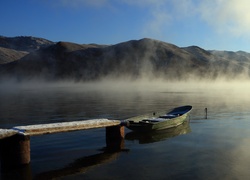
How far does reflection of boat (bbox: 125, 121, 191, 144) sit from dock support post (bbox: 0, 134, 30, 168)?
968 cm

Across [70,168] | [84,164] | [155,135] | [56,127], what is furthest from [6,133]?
[155,135]

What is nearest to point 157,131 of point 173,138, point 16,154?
point 173,138

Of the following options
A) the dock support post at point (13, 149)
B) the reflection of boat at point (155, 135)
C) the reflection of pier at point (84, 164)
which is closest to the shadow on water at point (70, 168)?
the reflection of pier at point (84, 164)

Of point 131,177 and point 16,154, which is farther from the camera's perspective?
point 16,154

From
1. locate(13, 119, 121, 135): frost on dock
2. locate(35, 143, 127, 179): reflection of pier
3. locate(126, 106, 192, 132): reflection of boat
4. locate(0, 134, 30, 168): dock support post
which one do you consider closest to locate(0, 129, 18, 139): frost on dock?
locate(0, 134, 30, 168): dock support post

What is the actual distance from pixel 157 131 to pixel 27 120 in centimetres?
1657

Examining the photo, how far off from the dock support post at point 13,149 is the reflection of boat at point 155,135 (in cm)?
968

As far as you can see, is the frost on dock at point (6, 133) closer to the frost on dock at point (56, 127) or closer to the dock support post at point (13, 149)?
the dock support post at point (13, 149)

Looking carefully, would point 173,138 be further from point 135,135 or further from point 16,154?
point 16,154

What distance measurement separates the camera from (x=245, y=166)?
17906mm

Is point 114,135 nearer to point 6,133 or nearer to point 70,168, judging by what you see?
point 70,168

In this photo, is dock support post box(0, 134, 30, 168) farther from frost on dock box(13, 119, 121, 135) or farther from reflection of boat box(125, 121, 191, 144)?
reflection of boat box(125, 121, 191, 144)

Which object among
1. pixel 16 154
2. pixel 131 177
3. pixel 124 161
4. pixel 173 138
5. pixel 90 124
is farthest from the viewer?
pixel 173 138

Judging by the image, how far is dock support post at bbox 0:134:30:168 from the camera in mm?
17375
